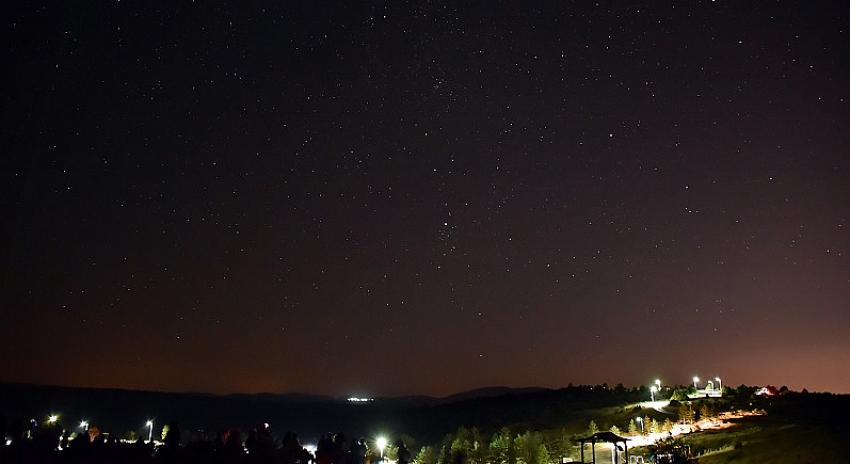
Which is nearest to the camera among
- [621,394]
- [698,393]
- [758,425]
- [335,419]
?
[758,425]

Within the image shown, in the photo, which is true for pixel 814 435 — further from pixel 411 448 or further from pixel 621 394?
pixel 621 394

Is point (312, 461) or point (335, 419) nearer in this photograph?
point (312, 461)

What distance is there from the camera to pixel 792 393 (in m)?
45.4

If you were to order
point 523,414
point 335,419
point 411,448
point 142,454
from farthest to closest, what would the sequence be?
1. point 335,419
2. point 523,414
3. point 411,448
4. point 142,454

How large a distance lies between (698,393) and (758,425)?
19834 millimetres

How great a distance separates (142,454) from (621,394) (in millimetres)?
46620

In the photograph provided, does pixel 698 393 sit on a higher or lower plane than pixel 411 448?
higher

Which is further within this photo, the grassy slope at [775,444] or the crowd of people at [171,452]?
the crowd of people at [171,452]

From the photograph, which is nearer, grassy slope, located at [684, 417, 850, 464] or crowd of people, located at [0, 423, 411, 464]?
grassy slope, located at [684, 417, 850, 464]

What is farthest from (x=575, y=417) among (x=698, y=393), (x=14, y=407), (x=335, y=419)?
(x=14, y=407)

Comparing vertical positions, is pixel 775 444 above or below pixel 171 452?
above

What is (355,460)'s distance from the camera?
24750 millimetres

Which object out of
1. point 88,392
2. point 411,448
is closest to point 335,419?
point 88,392

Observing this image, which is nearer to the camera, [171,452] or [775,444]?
[171,452]
